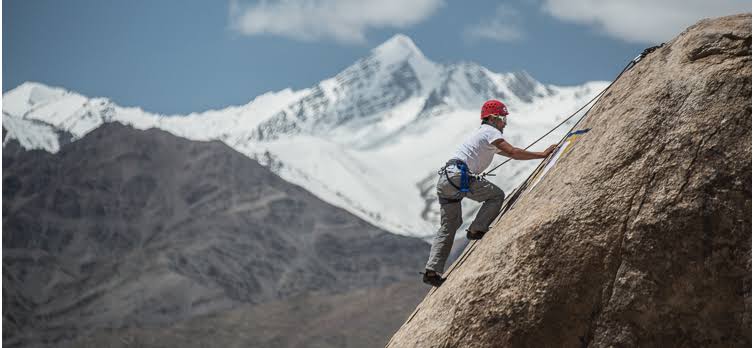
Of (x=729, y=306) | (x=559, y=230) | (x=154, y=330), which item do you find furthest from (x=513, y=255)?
(x=154, y=330)

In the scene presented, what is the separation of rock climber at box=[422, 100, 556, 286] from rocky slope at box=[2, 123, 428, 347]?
67.4 metres

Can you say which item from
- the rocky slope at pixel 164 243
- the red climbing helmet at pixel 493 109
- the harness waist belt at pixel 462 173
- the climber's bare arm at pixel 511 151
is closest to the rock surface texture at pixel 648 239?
the climber's bare arm at pixel 511 151

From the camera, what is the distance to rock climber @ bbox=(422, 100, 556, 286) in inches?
385

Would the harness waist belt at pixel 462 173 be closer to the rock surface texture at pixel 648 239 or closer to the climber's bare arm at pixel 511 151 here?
the climber's bare arm at pixel 511 151

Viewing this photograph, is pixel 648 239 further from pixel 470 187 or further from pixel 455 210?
pixel 455 210

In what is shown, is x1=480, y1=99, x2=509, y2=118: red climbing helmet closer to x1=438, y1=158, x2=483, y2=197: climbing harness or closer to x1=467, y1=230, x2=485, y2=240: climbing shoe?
x1=438, y1=158, x2=483, y2=197: climbing harness

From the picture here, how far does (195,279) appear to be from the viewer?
9081cm

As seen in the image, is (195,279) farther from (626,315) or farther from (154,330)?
(626,315)

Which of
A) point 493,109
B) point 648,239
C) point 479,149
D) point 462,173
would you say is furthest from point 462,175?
point 648,239

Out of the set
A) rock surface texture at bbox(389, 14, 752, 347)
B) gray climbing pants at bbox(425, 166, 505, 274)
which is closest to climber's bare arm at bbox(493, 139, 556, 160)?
gray climbing pants at bbox(425, 166, 505, 274)

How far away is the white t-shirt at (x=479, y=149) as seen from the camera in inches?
386

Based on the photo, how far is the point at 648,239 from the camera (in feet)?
27.8

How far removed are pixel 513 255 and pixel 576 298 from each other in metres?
0.63

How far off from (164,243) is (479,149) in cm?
9259
